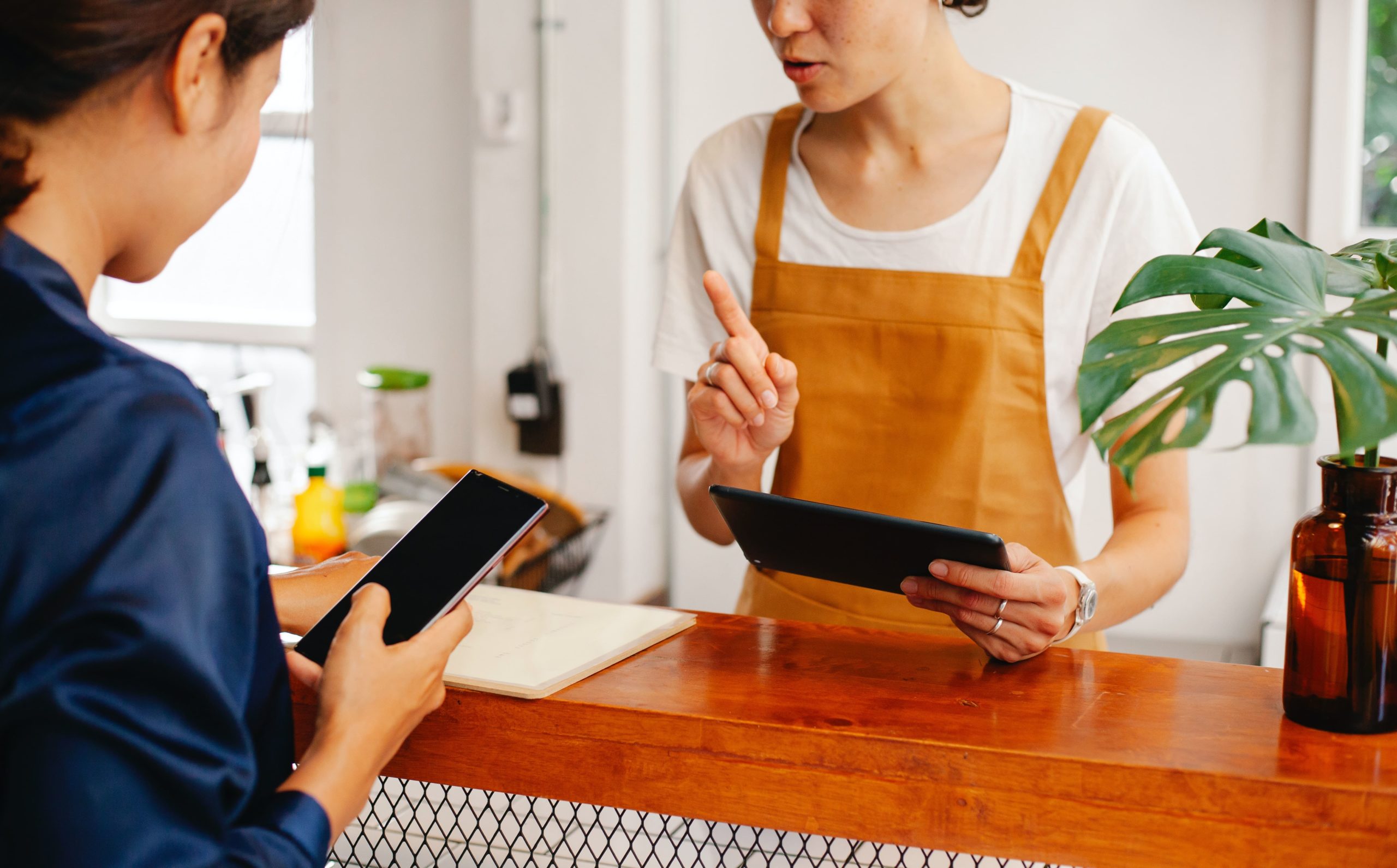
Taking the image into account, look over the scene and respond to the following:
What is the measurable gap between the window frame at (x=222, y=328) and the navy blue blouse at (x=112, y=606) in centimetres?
266

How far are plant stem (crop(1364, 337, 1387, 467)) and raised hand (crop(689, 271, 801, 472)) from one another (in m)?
0.47

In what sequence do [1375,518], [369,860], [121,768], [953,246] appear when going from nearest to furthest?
[121,768] → [1375,518] → [369,860] → [953,246]

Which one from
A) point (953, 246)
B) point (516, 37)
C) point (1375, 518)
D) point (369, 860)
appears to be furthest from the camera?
point (516, 37)

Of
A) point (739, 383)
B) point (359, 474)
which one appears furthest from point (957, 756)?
point (359, 474)

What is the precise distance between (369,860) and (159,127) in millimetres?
616

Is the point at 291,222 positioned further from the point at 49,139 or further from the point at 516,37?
the point at 49,139

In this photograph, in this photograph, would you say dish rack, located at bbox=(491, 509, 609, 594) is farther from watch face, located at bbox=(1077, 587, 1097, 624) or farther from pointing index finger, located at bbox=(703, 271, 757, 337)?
watch face, located at bbox=(1077, 587, 1097, 624)

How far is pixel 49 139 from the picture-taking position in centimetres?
62

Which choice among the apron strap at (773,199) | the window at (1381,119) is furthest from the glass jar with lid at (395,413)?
the window at (1381,119)

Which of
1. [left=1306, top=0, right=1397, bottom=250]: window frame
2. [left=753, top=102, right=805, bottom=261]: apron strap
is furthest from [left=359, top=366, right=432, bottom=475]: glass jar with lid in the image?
[left=1306, top=0, right=1397, bottom=250]: window frame

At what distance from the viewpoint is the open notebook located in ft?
2.73

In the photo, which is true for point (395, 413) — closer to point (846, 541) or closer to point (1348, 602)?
point (846, 541)

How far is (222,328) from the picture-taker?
333 centimetres

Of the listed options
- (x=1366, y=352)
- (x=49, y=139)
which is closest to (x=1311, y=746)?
(x=1366, y=352)
